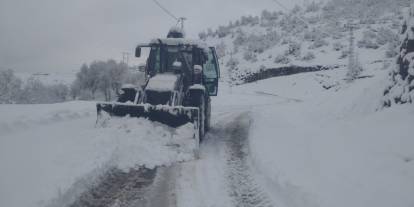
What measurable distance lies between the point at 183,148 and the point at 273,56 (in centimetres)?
3348

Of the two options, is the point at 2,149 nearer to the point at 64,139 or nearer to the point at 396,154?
the point at 64,139

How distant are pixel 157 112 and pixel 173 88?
40.7 inches

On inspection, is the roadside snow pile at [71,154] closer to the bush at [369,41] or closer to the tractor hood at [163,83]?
the tractor hood at [163,83]

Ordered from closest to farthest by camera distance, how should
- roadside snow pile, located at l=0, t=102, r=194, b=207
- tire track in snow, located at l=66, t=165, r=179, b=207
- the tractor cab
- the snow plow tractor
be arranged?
1. roadside snow pile, located at l=0, t=102, r=194, b=207
2. tire track in snow, located at l=66, t=165, r=179, b=207
3. the snow plow tractor
4. the tractor cab

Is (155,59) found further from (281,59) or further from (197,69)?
(281,59)

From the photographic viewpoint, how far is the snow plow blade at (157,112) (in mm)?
9398

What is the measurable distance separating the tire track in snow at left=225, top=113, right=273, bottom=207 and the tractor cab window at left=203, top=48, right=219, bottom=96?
2.30m

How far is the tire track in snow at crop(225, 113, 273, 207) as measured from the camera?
5953 mm

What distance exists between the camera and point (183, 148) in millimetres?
8922

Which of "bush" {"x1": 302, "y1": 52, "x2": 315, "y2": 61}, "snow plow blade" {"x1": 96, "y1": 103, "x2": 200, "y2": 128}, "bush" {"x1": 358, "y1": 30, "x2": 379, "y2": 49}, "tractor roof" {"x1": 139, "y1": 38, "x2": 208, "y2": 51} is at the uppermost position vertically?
"bush" {"x1": 358, "y1": 30, "x2": 379, "y2": 49}

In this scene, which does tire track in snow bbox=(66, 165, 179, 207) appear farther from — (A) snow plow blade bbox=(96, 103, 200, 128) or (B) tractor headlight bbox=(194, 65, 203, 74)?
(B) tractor headlight bbox=(194, 65, 203, 74)

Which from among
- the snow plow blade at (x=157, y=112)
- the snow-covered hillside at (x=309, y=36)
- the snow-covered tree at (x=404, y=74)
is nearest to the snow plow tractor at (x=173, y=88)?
the snow plow blade at (x=157, y=112)

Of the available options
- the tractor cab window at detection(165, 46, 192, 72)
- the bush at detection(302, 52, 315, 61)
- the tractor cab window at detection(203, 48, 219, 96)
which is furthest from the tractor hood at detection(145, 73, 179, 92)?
the bush at detection(302, 52, 315, 61)

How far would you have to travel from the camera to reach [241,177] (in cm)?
716
